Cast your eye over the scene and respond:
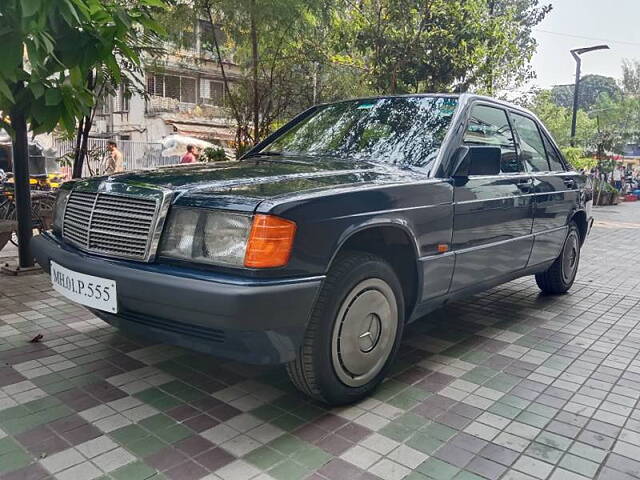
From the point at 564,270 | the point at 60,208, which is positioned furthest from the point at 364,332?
the point at 564,270

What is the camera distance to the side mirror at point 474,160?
11.4ft

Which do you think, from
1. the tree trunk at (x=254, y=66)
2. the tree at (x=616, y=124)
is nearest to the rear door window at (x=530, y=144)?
the tree trunk at (x=254, y=66)

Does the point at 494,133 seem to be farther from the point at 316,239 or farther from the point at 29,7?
the point at 29,7

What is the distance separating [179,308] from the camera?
243 centimetres

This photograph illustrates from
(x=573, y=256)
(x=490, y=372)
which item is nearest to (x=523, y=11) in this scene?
(x=573, y=256)

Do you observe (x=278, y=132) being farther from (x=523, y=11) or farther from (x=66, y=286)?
(x=523, y=11)

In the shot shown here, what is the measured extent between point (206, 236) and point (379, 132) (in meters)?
1.79

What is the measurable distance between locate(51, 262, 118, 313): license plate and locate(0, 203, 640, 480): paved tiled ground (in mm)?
566

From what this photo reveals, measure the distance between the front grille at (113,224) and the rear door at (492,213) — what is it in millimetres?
1891

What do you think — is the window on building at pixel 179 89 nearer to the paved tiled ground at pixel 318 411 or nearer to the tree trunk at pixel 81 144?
the tree trunk at pixel 81 144

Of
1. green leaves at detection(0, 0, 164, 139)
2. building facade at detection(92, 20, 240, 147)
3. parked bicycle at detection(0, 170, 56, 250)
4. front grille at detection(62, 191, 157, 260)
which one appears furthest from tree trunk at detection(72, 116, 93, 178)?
building facade at detection(92, 20, 240, 147)

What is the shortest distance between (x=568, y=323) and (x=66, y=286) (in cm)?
391

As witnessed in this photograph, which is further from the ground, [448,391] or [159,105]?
A: [159,105]

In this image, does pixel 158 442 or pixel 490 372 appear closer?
pixel 158 442
